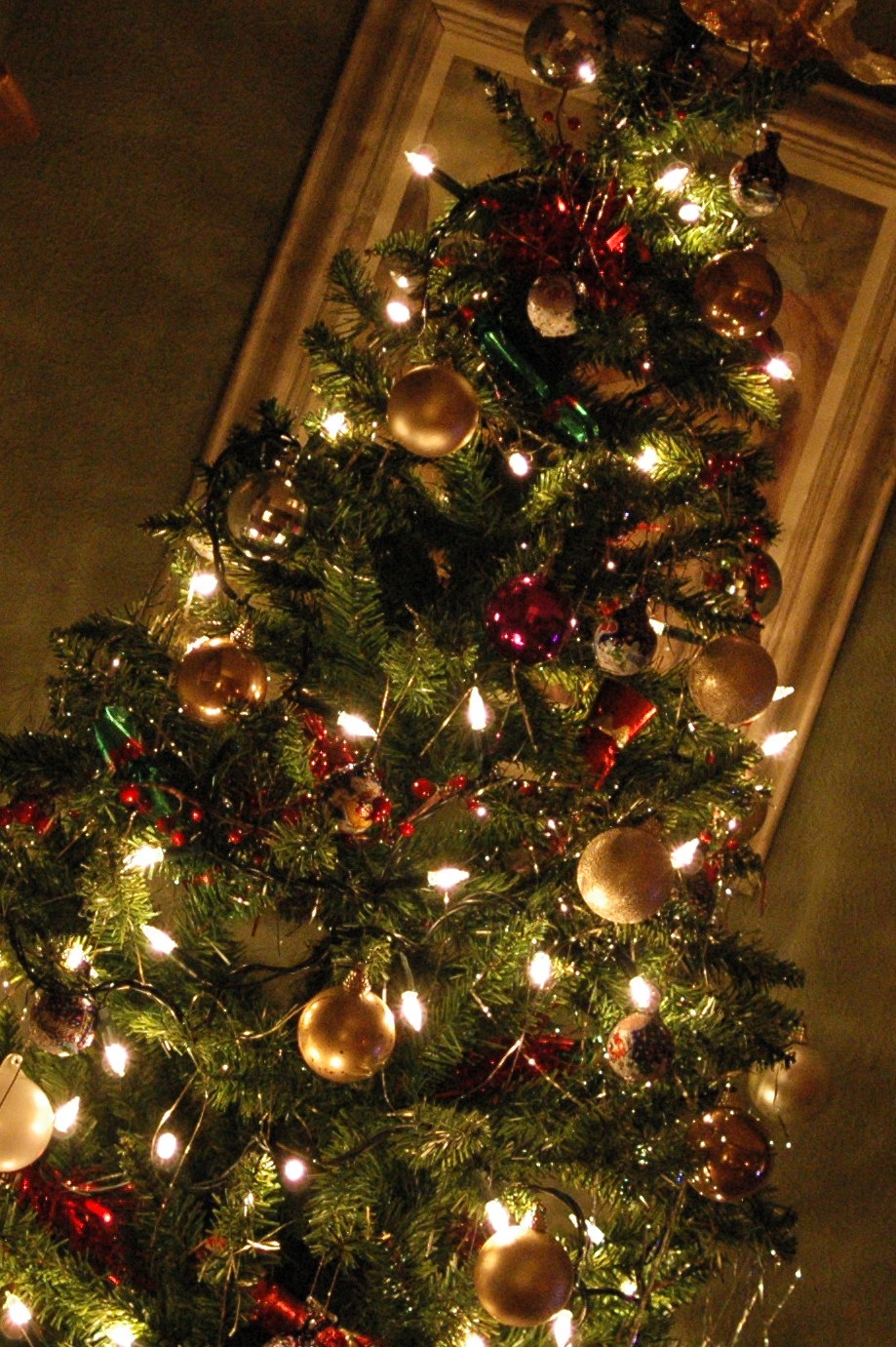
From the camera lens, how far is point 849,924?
167 centimetres

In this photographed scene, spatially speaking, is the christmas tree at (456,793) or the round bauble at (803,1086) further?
the round bauble at (803,1086)

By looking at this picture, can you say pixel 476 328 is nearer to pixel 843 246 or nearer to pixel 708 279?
pixel 708 279

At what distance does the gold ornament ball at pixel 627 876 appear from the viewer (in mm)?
1032

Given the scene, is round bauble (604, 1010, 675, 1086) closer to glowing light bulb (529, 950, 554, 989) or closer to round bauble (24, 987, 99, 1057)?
glowing light bulb (529, 950, 554, 989)

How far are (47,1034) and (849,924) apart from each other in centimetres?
113

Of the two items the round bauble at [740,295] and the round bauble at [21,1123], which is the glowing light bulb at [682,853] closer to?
the round bauble at [740,295]

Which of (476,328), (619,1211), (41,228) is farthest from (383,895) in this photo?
(41,228)

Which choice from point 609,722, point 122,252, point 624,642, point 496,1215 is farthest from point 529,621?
point 122,252

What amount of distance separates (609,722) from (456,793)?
7.1 inches

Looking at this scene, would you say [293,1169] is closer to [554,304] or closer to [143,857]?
[143,857]

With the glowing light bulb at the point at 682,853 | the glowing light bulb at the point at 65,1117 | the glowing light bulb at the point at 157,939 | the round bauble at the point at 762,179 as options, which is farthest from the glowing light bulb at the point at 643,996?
the round bauble at the point at 762,179

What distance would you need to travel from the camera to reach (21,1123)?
1089mm

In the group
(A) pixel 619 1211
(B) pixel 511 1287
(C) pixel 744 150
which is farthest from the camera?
(C) pixel 744 150

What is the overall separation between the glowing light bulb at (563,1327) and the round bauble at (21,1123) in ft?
1.76
